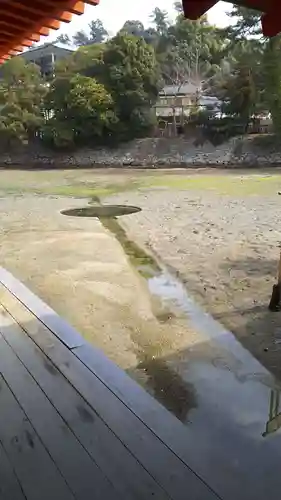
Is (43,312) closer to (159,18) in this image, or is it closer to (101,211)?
(101,211)

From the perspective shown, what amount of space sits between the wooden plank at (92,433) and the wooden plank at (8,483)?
0.36 metres

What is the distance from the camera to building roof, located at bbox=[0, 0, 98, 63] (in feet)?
6.66

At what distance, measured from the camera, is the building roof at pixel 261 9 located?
143 cm

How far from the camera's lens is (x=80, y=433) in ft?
8.13

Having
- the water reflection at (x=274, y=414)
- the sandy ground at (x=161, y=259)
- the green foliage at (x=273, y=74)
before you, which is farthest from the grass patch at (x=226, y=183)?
the water reflection at (x=274, y=414)

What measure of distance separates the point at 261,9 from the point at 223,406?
227 centimetres

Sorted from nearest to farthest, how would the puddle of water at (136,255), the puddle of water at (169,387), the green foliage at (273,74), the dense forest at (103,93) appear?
the puddle of water at (169,387)
the puddle of water at (136,255)
the green foliage at (273,74)
the dense forest at (103,93)

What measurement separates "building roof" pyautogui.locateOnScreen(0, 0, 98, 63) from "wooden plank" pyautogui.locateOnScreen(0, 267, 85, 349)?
2.05 m

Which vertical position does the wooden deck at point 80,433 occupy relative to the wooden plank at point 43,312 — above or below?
above

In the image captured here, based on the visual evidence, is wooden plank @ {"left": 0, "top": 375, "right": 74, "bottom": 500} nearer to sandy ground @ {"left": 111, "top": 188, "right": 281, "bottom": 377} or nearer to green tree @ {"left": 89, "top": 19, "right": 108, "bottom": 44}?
sandy ground @ {"left": 111, "top": 188, "right": 281, "bottom": 377}

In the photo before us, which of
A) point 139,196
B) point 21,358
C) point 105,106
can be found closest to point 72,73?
point 105,106

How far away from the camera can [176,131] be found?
21.3 meters

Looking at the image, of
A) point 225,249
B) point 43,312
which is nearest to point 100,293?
point 43,312

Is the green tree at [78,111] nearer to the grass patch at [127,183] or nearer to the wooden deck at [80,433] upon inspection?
the grass patch at [127,183]
